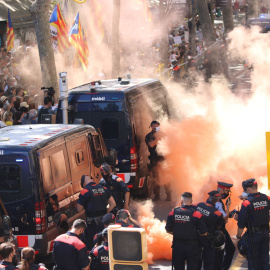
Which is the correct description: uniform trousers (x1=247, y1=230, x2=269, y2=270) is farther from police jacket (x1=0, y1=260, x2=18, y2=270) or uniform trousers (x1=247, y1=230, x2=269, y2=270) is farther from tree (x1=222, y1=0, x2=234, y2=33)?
tree (x1=222, y1=0, x2=234, y2=33)

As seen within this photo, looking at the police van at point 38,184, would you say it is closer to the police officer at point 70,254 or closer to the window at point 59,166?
the window at point 59,166

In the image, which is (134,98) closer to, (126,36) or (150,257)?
(150,257)

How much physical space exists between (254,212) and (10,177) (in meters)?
3.36

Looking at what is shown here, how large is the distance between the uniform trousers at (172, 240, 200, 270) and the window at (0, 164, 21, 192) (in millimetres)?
2288

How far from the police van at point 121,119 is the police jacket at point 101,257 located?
5031 mm

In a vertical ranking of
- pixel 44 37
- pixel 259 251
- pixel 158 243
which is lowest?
pixel 158 243

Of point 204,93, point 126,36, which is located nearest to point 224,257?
point 204,93

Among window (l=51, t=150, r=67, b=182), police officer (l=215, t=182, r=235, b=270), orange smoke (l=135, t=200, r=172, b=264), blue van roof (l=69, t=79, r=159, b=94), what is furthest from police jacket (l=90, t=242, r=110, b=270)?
blue van roof (l=69, t=79, r=159, b=94)

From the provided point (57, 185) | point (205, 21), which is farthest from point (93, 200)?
point (205, 21)

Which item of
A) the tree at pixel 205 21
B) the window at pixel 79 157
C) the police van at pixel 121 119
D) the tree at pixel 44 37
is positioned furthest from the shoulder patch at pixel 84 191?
the tree at pixel 205 21

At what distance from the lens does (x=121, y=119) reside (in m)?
12.4

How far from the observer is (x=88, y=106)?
12.7m

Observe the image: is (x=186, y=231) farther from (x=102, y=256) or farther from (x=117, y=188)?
(x=117, y=188)

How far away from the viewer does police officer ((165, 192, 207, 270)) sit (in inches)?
328
